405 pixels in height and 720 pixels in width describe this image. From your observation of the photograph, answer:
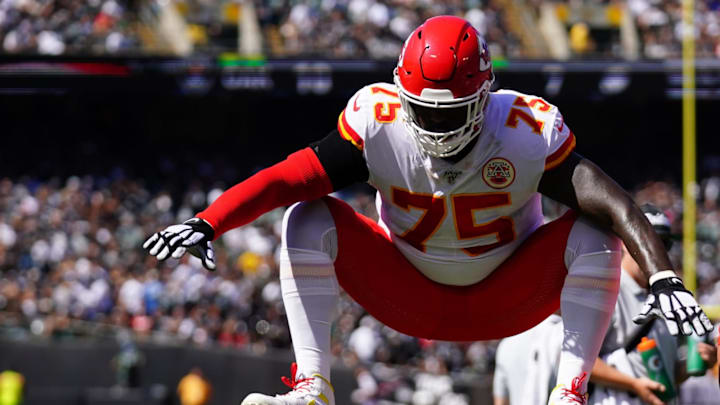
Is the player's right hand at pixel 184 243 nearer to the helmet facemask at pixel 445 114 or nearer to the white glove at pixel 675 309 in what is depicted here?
the helmet facemask at pixel 445 114

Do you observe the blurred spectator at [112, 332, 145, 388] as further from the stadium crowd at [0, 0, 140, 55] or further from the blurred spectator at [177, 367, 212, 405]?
the stadium crowd at [0, 0, 140, 55]

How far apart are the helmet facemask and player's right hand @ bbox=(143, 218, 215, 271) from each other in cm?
77

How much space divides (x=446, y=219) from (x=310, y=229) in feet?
1.57

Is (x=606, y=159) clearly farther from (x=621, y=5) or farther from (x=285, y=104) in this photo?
(x=285, y=104)

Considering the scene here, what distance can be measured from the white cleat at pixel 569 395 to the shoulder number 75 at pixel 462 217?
1.87ft

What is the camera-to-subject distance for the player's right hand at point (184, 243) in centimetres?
368

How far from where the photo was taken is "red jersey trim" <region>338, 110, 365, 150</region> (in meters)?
4.03

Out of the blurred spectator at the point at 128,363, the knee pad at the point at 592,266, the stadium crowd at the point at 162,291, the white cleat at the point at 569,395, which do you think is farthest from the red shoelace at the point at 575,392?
the blurred spectator at the point at 128,363

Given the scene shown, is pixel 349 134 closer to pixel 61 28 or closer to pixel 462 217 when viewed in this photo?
pixel 462 217

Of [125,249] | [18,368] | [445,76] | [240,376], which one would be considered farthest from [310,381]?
[125,249]

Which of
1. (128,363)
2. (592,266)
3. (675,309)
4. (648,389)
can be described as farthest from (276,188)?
(128,363)

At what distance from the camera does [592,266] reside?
4.00 m

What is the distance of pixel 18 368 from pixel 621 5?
13.3 meters

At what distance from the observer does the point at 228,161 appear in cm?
2152
